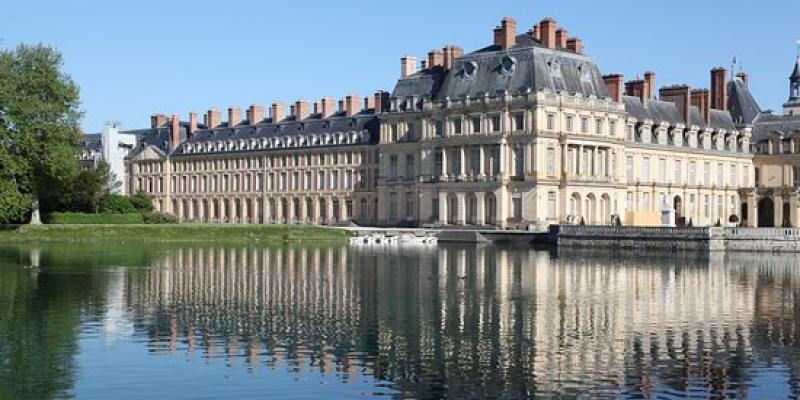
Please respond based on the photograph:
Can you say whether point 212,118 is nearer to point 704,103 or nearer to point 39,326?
point 704,103

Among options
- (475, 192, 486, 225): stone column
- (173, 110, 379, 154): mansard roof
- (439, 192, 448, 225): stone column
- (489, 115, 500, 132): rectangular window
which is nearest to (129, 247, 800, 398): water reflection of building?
(475, 192, 486, 225): stone column

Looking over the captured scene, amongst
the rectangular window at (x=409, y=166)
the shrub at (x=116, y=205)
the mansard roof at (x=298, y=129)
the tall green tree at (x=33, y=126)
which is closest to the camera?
the tall green tree at (x=33, y=126)

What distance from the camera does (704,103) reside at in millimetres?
94000

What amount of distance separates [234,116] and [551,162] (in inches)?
1659

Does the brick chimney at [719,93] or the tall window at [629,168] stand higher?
the brick chimney at [719,93]

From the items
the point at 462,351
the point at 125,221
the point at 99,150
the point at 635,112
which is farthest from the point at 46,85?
the point at 99,150

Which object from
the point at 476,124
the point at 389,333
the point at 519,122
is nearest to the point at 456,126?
the point at 476,124

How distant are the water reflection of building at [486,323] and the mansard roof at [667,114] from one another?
42.8 meters

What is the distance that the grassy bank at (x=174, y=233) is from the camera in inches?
2584

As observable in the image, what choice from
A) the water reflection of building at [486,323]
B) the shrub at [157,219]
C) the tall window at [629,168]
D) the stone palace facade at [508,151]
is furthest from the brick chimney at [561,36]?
the water reflection of building at [486,323]

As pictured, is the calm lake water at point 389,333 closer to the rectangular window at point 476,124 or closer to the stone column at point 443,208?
the rectangular window at point 476,124

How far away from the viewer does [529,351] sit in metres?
22.7

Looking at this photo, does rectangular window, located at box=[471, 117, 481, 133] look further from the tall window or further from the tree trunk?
the tree trunk

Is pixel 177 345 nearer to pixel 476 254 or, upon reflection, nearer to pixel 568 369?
pixel 568 369
